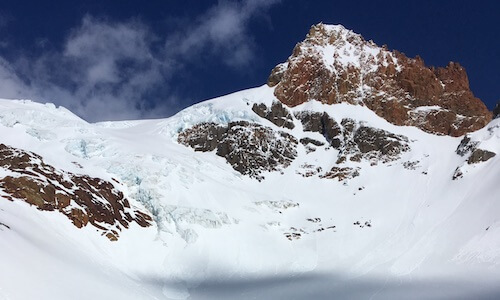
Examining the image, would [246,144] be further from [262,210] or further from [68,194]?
[68,194]

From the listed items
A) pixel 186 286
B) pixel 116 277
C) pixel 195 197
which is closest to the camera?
pixel 116 277

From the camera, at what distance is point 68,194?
Answer: 206 feet

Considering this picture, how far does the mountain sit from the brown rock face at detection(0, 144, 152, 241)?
227 mm

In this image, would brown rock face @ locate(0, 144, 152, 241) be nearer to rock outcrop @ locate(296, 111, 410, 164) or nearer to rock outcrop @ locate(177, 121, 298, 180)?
rock outcrop @ locate(177, 121, 298, 180)

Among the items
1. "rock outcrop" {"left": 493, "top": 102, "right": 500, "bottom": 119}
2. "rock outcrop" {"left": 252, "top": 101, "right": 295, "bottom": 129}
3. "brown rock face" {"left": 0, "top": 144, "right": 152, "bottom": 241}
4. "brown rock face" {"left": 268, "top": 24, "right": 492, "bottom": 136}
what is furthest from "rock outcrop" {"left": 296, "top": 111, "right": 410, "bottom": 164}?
"brown rock face" {"left": 0, "top": 144, "right": 152, "bottom": 241}

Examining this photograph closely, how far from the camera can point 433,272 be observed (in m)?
58.1

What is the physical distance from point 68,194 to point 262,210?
86.1 feet

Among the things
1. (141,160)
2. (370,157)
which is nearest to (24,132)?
(141,160)


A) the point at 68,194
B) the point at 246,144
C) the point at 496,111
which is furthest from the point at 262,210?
the point at 496,111

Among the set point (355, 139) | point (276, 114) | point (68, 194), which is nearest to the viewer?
point (68, 194)

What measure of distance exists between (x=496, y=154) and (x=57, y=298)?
6565cm

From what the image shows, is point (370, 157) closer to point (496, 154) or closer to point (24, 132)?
point (496, 154)

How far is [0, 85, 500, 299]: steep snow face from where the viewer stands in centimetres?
5222

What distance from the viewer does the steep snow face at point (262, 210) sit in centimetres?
5222
